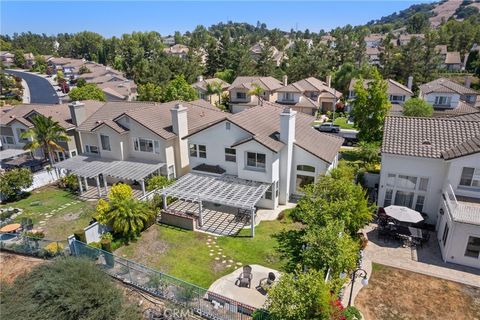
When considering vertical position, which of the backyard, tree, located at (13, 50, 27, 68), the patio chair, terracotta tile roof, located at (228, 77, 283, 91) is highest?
tree, located at (13, 50, 27, 68)

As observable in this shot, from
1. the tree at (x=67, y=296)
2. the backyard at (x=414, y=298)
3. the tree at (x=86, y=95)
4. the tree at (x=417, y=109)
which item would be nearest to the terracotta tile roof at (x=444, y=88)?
the tree at (x=417, y=109)

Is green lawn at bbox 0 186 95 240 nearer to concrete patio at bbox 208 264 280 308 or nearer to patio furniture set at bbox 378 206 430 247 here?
concrete patio at bbox 208 264 280 308

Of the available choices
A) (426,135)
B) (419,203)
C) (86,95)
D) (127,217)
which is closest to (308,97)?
(426,135)

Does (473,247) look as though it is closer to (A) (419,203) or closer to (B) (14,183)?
(A) (419,203)

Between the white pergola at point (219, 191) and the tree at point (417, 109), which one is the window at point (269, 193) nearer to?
the white pergola at point (219, 191)

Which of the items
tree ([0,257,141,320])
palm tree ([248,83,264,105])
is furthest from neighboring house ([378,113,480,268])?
palm tree ([248,83,264,105])
